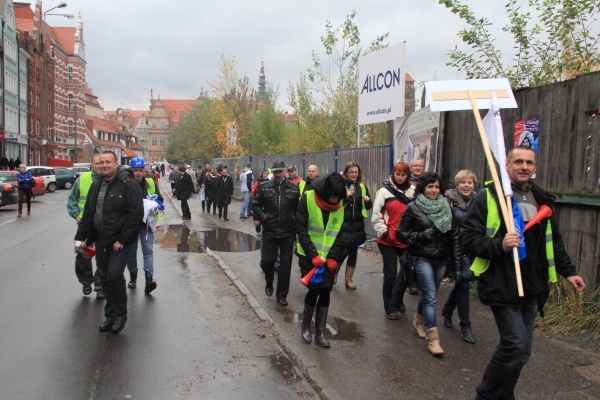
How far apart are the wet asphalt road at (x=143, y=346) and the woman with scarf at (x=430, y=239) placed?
4.70 feet

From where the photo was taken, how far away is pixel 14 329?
5703 mm

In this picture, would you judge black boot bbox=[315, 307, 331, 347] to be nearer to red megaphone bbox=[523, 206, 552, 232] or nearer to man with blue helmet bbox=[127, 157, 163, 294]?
red megaphone bbox=[523, 206, 552, 232]

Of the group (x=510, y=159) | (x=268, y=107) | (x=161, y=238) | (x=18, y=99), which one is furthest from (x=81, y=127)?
(x=510, y=159)

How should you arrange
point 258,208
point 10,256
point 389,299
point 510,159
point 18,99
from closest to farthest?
point 510,159 → point 389,299 → point 258,208 → point 10,256 → point 18,99

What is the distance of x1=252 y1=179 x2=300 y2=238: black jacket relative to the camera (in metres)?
7.05

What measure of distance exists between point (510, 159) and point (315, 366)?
8.28ft

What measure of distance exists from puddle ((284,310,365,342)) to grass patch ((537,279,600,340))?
2.09 metres

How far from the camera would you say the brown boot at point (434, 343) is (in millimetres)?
5020

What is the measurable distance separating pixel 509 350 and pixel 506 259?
1.97ft

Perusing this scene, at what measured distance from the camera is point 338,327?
19.7ft

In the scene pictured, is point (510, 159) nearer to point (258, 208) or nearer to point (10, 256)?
point (258, 208)

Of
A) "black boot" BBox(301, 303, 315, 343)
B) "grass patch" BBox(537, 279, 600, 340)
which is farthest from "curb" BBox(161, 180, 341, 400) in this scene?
"grass patch" BBox(537, 279, 600, 340)

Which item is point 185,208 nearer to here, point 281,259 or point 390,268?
point 281,259

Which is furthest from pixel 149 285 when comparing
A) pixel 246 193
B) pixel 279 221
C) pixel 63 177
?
pixel 63 177
